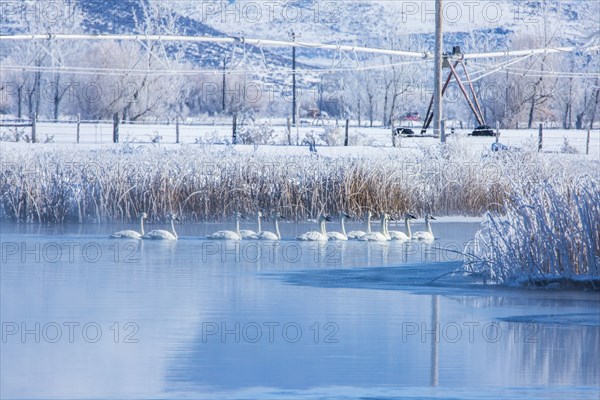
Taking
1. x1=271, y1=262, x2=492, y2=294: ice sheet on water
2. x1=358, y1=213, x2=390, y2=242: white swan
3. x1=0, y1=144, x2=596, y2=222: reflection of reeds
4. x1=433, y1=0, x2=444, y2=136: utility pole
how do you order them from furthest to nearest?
x1=433, y1=0, x2=444, y2=136: utility pole → x1=0, y1=144, x2=596, y2=222: reflection of reeds → x1=358, y1=213, x2=390, y2=242: white swan → x1=271, y1=262, x2=492, y2=294: ice sheet on water

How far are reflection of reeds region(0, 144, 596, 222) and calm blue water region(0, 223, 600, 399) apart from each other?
338 cm

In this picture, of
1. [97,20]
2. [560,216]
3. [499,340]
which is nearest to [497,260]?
[560,216]

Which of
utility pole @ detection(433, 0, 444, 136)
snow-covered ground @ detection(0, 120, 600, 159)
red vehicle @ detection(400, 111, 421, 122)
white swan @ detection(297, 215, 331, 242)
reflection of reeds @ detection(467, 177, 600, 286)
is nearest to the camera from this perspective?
reflection of reeds @ detection(467, 177, 600, 286)

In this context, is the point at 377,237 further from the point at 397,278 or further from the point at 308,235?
the point at 397,278

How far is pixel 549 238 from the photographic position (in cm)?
1212

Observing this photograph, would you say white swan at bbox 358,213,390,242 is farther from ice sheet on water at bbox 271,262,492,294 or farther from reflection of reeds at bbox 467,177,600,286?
reflection of reeds at bbox 467,177,600,286

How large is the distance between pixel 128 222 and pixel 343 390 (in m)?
11.2

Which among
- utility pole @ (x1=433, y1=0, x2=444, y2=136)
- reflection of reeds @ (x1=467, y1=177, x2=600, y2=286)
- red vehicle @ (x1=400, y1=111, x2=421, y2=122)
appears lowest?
reflection of reeds @ (x1=467, y1=177, x2=600, y2=286)

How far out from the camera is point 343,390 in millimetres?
7863

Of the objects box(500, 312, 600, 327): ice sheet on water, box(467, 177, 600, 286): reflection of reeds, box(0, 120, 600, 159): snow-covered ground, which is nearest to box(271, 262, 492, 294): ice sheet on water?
box(467, 177, 600, 286): reflection of reeds

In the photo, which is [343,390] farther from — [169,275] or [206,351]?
[169,275]

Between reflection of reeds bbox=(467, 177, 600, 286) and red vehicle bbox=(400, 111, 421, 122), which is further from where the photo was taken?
red vehicle bbox=(400, 111, 421, 122)

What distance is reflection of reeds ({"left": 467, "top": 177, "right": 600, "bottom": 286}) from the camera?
1206 centimetres

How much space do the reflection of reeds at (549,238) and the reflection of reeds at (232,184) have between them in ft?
17.8
